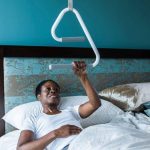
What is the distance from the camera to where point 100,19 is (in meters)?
2.35

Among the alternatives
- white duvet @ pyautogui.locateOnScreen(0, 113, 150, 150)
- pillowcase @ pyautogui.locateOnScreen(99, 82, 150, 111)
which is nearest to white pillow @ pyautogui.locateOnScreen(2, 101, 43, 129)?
white duvet @ pyautogui.locateOnScreen(0, 113, 150, 150)

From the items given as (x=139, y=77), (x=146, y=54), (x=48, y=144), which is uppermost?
(x=146, y=54)

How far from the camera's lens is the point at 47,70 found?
6.78 feet

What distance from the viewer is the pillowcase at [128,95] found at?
203 cm

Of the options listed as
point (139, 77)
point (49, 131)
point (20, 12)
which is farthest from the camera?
point (139, 77)

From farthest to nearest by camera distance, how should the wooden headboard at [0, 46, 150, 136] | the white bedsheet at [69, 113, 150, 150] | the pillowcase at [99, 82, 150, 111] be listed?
the pillowcase at [99, 82, 150, 111], the wooden headboard at [0, 46, 150, 136], the white bedsheet at [69, 113, 150, 150]

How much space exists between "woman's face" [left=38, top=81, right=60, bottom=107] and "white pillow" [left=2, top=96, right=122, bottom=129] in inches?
3.8

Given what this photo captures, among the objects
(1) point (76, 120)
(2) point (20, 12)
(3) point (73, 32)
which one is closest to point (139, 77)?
(3) point (73, 32)

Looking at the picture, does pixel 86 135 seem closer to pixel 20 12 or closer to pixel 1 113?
pixel 1 113

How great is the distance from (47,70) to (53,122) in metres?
0.59

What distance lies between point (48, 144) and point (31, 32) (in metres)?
0.97

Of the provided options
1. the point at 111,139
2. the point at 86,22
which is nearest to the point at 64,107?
the point at 111,139

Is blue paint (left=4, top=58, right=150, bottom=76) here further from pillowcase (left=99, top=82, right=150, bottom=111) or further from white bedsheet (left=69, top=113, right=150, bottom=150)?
white bedsheet (left=69, top=113, right=150, bottom=150)

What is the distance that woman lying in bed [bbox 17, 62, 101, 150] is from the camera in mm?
1413
